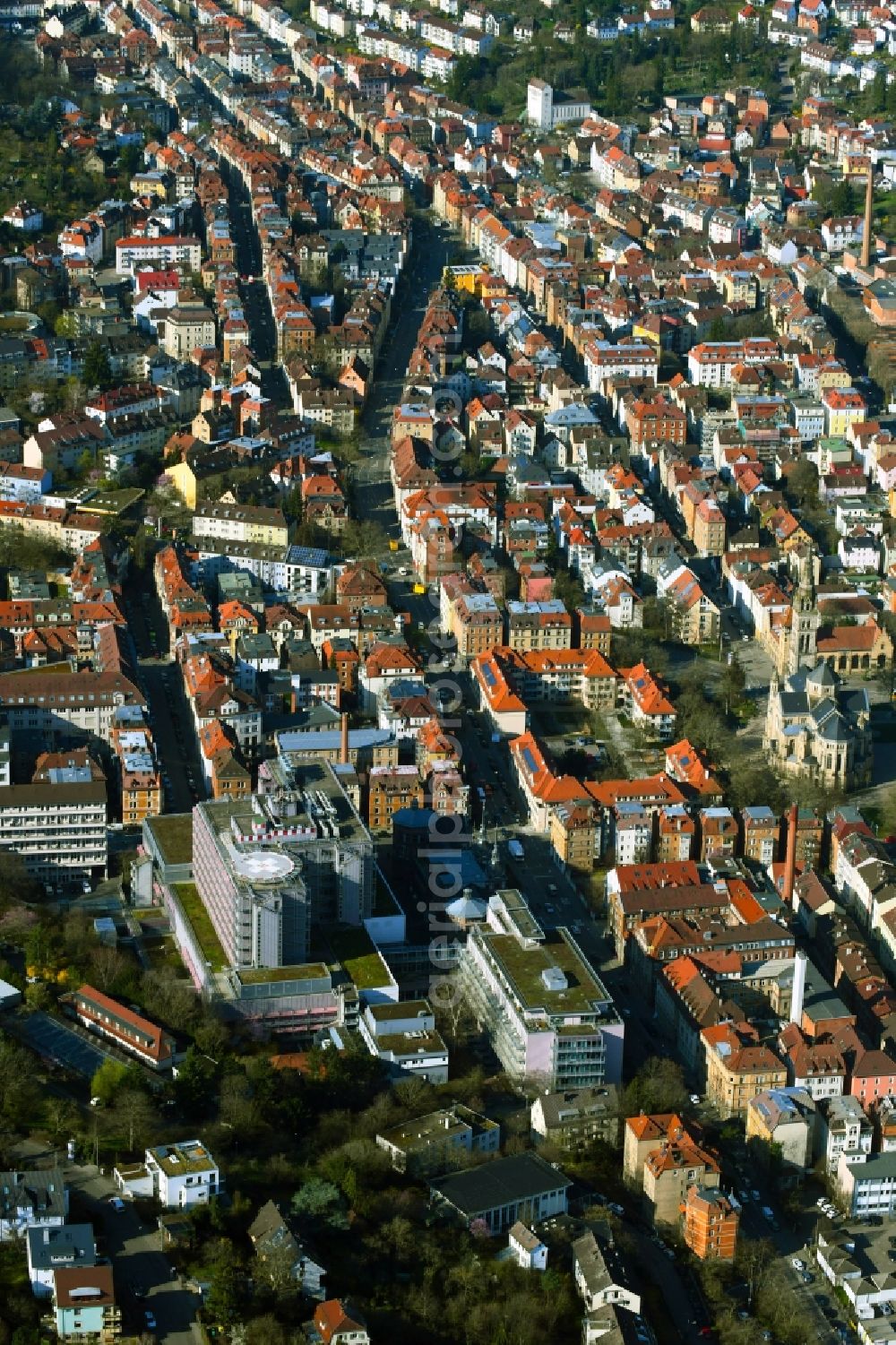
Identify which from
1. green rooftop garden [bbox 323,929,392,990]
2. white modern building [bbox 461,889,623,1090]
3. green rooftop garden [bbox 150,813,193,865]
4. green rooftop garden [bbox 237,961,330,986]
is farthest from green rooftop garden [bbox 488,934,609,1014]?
green rooftop garden [bbox 150,813,193,865]

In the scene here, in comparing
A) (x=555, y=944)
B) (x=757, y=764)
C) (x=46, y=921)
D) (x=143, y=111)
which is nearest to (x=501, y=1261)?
(x=555, y=944)

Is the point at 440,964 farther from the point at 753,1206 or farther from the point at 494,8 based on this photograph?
the point at 494,8

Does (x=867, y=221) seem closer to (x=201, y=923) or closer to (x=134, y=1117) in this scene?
(x=201, y=923)

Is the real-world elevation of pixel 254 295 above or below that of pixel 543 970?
above

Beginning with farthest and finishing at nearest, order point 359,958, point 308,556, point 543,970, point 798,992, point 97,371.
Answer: point 97,371
point 308,556
point 359,958
point 798,992
point 543,970

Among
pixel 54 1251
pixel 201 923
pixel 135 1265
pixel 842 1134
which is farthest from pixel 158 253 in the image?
pixel 54 1251
